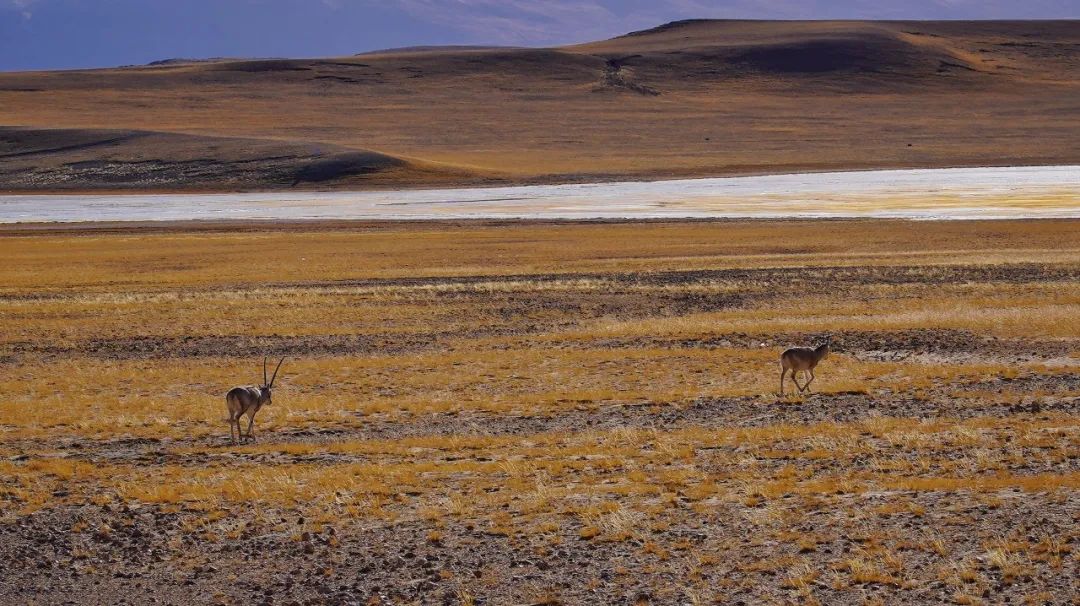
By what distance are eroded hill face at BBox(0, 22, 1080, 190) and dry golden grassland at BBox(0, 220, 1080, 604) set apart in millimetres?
61363

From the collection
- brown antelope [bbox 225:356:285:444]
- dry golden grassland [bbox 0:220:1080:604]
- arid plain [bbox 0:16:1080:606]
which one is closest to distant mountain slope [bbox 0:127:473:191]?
arid plain [bbox 0:16:1080:606]

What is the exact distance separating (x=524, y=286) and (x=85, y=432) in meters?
19.8

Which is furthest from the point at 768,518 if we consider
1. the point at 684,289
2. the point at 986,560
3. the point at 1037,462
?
the point at 684,289

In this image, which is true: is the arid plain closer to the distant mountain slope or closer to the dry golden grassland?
the dry golden grassland

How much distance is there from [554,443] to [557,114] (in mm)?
130966

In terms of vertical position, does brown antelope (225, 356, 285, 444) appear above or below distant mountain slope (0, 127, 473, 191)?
below

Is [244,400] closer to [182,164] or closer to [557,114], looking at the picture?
[182,164]

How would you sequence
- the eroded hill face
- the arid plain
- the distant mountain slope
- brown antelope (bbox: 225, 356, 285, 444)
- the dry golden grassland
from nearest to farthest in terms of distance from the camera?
1. the dry golden grassland
2. the arid plain
3. brown antelope (bbox: 225, 356, 285, 444)
4. the distant mountain slope
5. the eroded hill face

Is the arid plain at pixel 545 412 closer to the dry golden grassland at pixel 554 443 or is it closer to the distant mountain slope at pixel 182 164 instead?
the dry golden grassland at pixel 554 443

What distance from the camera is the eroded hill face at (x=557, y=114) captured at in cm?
9919

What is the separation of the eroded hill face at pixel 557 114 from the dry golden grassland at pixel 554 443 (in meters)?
61.4

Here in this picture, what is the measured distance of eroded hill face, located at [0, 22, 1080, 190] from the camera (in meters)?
99.2

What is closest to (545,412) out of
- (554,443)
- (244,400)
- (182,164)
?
(554,443)

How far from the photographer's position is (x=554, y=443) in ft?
51.1
